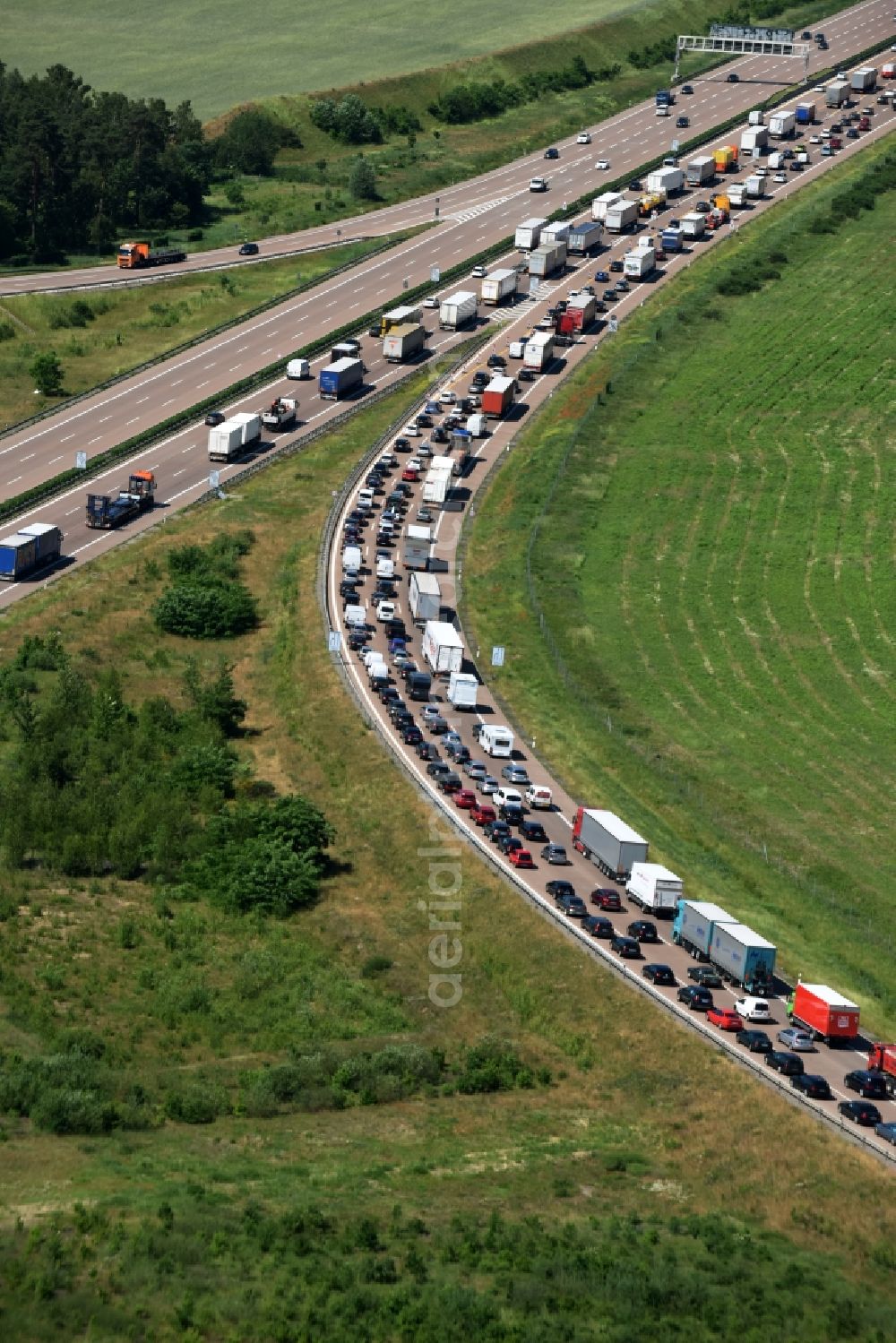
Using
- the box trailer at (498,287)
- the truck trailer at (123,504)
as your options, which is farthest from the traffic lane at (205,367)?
the box trailer at (498,287)

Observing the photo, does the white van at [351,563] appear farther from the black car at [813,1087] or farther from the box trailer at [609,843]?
the black car at [813,1087]

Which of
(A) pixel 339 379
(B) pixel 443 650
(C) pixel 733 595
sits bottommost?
(C) pixel 733 595

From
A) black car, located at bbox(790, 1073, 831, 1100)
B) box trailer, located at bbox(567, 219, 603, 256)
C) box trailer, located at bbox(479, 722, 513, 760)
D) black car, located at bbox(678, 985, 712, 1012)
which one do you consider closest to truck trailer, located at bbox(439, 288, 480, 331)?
box trailer, located at bbox(567, 219, 603, 256)

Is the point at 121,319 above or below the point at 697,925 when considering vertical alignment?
above

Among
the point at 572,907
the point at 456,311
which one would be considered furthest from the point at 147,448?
the point at 572,907

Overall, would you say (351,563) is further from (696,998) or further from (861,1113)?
(861,1113)

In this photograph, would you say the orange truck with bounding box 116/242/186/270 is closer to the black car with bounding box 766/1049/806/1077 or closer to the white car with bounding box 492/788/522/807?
the white car with bounding box 492/788/522/807
